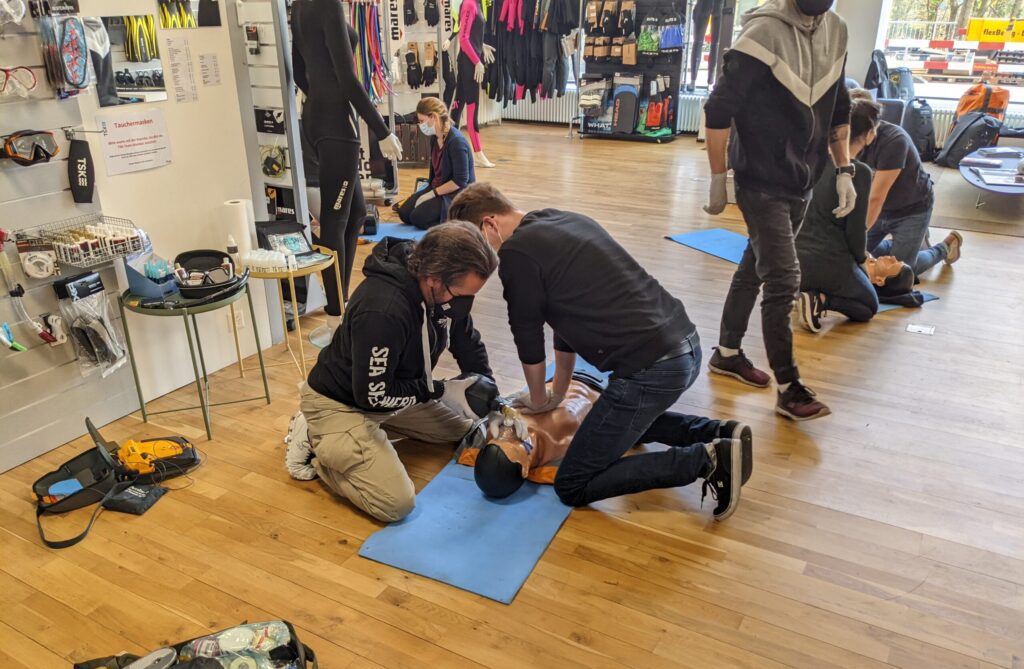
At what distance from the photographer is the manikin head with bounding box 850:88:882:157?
3809mm

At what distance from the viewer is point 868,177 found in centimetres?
376

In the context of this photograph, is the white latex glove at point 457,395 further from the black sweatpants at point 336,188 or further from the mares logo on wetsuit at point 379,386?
the black sweatpants at point 336,188

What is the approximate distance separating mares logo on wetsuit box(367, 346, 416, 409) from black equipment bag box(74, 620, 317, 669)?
79 cm

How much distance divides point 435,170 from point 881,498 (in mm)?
3923

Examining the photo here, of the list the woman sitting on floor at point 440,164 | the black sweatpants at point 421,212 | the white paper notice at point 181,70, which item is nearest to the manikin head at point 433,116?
the woman sitting on floor at point 440,164

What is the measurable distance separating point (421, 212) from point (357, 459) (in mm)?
3678

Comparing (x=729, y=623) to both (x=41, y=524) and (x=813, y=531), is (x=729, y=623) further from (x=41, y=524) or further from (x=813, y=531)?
(x=41, y=524)

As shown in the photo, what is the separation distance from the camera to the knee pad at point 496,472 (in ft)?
8.92

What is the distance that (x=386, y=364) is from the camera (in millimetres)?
2535

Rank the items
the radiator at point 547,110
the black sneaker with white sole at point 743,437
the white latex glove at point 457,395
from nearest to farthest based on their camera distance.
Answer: the black sneaker with white sole at point 743,437, the white latex glove at point 457,395, the radiator at point 547,110

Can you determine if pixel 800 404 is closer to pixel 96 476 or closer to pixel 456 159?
pixel 96 476

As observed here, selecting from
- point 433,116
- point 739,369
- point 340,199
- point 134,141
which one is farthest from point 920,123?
point 134,141

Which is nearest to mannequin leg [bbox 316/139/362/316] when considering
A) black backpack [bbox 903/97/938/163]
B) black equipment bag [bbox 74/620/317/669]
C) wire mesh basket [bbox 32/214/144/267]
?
wire mesh basket [bbox 32/214/144/267]

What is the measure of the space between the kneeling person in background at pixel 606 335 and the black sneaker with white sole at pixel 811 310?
5.58ft
